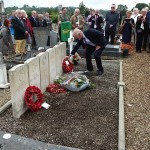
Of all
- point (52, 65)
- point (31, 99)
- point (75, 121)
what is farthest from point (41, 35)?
point (75, 121)

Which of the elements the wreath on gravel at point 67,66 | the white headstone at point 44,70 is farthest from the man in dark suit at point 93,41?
the white headstone at point 44,70

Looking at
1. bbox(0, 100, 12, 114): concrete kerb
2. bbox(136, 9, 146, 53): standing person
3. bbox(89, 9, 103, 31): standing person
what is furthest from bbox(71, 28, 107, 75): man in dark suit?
bbox(136, 9, 146, 53): standing person

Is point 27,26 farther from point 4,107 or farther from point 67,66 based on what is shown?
point 4,107

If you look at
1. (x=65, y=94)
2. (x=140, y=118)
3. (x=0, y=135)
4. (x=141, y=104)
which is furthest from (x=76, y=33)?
(x=0, y=135)

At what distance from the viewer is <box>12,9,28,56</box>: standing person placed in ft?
32.3

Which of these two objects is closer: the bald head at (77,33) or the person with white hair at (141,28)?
the bald head at (77,33)

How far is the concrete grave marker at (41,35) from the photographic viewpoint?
10586 millimetres

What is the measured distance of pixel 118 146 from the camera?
159 inches

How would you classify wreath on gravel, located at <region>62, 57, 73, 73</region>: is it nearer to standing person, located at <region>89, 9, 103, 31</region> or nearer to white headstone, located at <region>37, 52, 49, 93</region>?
white headstone, located at <region>37, 52, 49, 93</region>

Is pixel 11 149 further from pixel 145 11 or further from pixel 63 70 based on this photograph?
pixel 145 11

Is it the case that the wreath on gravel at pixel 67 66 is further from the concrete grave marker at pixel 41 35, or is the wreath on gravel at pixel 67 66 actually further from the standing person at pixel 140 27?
the standing person at pixel 140 27

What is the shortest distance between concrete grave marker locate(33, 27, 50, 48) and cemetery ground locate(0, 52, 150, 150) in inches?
167

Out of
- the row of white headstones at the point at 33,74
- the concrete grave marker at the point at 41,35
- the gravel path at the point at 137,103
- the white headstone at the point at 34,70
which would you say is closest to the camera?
the gravel path at the point at 137,103

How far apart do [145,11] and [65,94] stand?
23.0 ft
